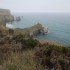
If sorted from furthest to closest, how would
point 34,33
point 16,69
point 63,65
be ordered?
1. point 34,33
2. point 63,65
3. point 16,69

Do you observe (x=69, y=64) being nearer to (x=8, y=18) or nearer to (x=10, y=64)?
(x=10, y=64)

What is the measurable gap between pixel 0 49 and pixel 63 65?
4163mm

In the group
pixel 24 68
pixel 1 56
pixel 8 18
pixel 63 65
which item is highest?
pixel 24 68

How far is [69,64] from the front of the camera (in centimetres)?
775

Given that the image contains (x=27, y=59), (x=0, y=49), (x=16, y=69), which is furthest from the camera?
(x=0, y=49)

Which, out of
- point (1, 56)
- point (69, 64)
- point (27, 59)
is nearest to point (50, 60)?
point (69, 64)

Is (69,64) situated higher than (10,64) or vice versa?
(10,64)

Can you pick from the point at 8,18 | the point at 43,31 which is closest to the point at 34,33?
the point at 43,31

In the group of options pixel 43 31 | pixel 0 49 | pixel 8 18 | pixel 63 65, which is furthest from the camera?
pixel 8 18

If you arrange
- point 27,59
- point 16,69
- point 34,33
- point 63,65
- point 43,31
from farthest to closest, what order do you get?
point 43,31 < point 34,33 < point 63,65 < point 27,59 < point 16,69

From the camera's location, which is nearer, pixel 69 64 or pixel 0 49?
pixel 69 64

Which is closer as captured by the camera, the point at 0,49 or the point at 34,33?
the point at 0,49

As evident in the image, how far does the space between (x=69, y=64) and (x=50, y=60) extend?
3.69 feet

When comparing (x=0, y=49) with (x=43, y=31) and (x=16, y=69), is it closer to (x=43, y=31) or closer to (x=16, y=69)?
(x=16, y=69)
